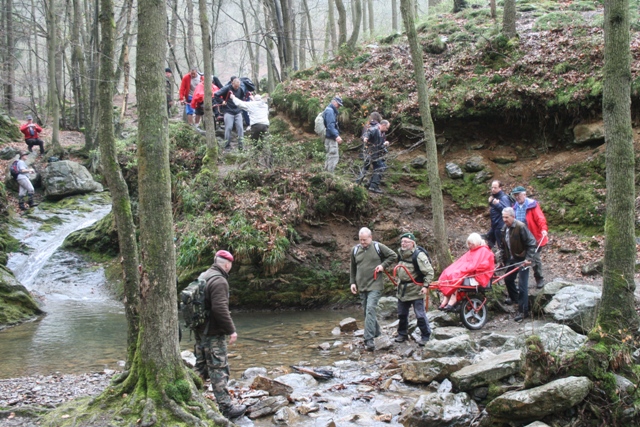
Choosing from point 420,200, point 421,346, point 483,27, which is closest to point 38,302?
point 421,346

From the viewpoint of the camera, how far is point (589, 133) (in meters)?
15.1

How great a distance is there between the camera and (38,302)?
532 inches

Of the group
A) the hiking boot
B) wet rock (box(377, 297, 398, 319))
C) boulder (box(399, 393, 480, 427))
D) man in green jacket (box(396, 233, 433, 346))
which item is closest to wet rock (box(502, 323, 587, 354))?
boulder (box(399, 393, 480, 427))

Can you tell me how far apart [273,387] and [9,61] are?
30.9 m

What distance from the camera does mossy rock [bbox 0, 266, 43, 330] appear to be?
11984 millimetres

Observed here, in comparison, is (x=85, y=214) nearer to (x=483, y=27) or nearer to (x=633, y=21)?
(x=483, y=27)

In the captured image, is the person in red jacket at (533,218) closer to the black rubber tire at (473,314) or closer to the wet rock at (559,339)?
the black rubber tire at (473,314)

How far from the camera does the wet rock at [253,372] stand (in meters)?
7.78

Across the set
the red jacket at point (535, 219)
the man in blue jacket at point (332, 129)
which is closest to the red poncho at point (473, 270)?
the red jacket at point (535, 219)

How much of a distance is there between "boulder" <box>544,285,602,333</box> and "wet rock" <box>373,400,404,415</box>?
3930 millimetres

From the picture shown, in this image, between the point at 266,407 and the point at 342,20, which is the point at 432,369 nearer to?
the point at 266,407

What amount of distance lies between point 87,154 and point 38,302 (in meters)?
13.4

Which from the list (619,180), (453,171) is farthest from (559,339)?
(453,171)

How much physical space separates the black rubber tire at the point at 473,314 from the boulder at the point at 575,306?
1.15 meters
